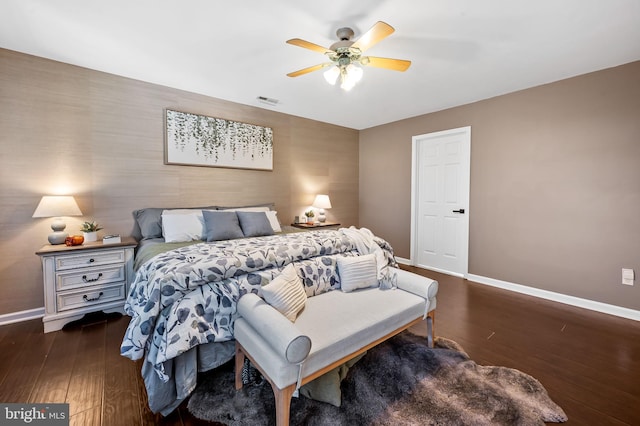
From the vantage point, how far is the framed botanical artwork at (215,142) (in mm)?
3303

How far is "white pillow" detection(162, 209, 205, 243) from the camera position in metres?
2.76

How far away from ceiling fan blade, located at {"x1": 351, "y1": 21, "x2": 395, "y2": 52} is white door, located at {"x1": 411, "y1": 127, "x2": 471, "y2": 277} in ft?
8.38

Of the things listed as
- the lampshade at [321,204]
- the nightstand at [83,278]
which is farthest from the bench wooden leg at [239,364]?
the lampshade at [321,204]

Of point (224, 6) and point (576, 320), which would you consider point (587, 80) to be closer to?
point (576, 320)

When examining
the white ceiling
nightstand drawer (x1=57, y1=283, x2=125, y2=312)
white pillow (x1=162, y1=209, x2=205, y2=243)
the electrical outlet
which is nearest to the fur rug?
white pillow (x1=162, y1=209, x2=205, y2=243)

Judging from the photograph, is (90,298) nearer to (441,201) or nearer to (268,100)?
(268,100)

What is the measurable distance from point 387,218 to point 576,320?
282 centimetres

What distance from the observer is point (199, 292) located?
1.65 meters

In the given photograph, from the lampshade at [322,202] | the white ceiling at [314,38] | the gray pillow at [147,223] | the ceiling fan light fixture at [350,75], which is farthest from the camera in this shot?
the lampshade at [322,202]

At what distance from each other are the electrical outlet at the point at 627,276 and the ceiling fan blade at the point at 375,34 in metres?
3.32

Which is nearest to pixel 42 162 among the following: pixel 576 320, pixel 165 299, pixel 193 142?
pixel 193 142

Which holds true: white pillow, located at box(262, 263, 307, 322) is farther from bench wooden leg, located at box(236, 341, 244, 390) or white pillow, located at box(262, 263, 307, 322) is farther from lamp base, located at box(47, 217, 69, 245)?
lamp base, located at box(47, 217, 69, 245)

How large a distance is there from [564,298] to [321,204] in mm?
3357

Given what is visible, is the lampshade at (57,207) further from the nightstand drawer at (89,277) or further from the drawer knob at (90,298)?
the drawer knob at (90,298)
